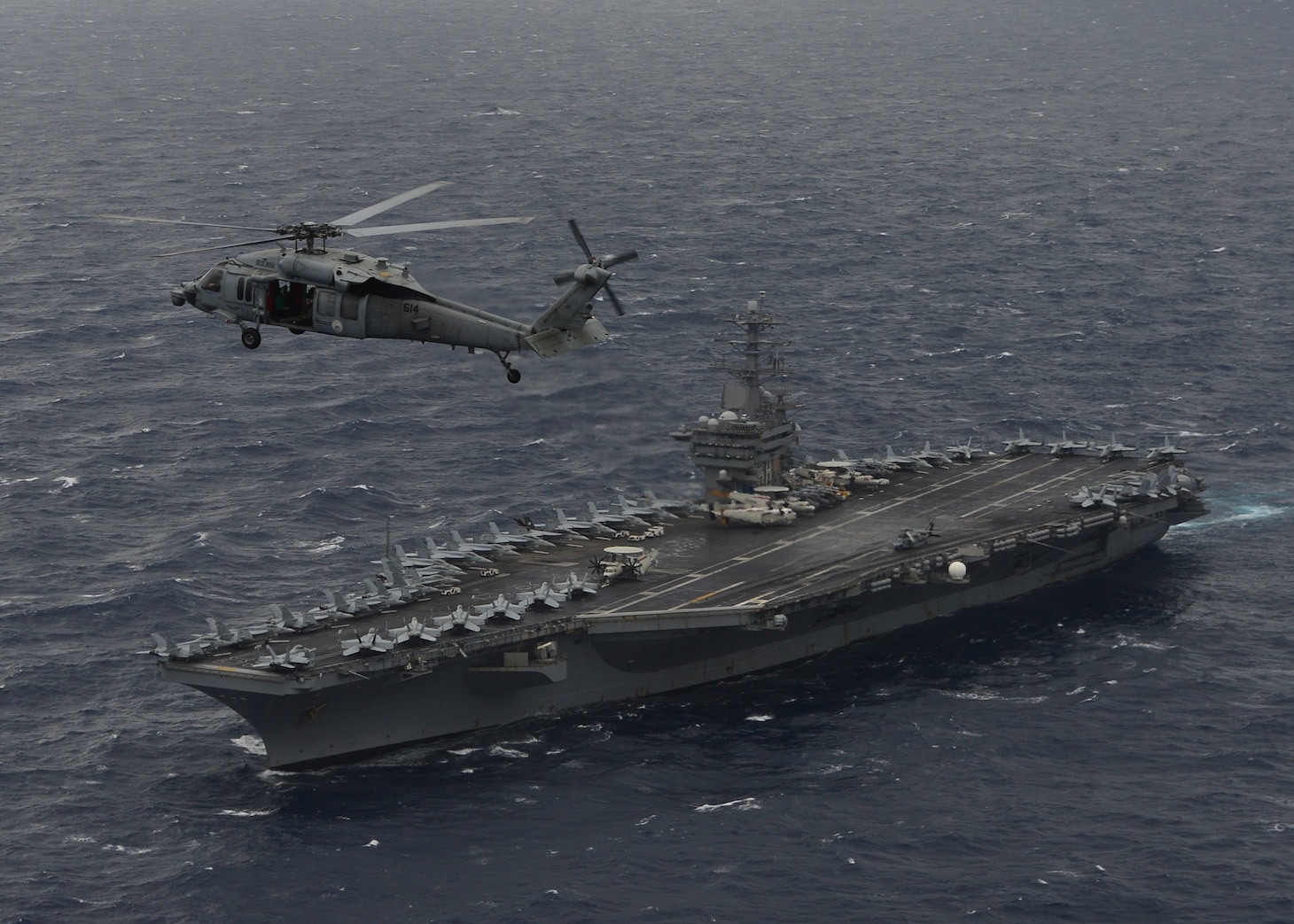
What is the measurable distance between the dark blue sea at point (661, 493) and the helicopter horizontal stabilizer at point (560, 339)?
92.1 inches

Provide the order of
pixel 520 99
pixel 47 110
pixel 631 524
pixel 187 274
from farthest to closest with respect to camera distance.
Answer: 1. pixel 520 99
2. pixel 47 110
3. pixel 187 274
4. pixel 631 524

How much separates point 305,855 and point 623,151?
308 feet

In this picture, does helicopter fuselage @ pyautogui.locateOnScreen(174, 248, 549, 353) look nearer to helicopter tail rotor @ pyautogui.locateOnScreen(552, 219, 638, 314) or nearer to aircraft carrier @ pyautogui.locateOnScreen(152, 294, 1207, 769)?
helicopter tail rotor @ pyautogui.locateOnScreen(552, 219, 638, 314)

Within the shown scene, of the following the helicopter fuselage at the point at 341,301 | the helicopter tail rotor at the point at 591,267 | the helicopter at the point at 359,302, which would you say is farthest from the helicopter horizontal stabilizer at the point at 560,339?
the helicopter tail rotor at the point at 591,267

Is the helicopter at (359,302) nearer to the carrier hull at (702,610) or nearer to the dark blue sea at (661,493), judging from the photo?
the dark blue sea at (661,493)

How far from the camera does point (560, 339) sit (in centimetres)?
4725

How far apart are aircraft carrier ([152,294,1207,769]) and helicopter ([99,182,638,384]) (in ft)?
36.0

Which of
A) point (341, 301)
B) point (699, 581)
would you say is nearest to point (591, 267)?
point (341, 301)

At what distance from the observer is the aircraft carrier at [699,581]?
55031 millimetres

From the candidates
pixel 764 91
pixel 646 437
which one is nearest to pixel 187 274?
pixel 646 437

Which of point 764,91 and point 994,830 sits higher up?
point 764,91

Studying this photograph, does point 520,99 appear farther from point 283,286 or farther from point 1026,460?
point 283,286

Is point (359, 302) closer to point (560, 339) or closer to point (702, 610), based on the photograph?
point (560, 339)

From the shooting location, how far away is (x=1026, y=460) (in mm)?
76625
